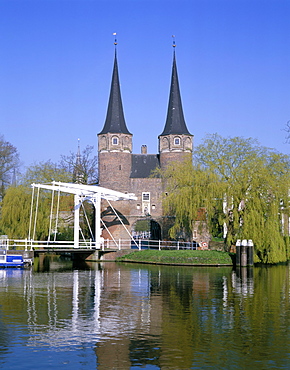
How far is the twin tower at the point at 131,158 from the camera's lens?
41188 millimetres

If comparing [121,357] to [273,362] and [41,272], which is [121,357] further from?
[41,272]

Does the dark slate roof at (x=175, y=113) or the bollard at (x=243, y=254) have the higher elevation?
the dark slate roof at (x=175, y=113)

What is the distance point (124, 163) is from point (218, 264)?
14.7 metres

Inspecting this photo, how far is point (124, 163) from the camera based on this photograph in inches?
1644

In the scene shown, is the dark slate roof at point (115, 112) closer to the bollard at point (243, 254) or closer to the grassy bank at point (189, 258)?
the grassy bank at point (189, 258)

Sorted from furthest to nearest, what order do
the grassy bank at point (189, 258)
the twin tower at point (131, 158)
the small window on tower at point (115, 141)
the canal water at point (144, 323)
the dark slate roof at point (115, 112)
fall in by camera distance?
the dark slate roof at point (115, 112) → the small window on tower at point (115, 141) → the twin tower at point (131, 158) → the grassy bank at point (189, 258) → the canal water at point (144, 323)

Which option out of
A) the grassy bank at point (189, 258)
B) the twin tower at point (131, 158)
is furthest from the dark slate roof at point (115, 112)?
the grassy bank at point (189, 258)

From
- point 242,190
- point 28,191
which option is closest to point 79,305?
point 242,190

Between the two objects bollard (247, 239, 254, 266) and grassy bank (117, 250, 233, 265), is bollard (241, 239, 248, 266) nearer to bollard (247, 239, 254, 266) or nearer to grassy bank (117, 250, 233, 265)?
bollard (247, 239, 254, 266)

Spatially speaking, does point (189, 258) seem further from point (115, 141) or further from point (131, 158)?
point (131, 158)

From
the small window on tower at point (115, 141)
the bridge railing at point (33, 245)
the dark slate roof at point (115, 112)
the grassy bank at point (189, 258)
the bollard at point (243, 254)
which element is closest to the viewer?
the bridge railing at point (33, 245)

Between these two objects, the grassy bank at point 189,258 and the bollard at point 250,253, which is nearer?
the bollard at point 250,253

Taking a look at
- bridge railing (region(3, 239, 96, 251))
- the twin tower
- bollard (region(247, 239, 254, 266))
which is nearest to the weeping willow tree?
bollard (region(247, 239, 254, 266))

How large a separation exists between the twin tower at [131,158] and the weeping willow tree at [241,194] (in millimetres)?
9438
